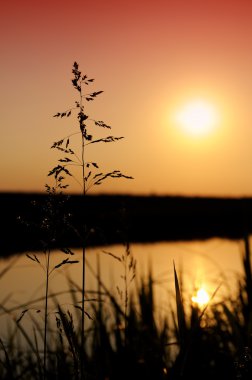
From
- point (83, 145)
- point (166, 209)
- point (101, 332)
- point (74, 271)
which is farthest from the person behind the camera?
point (166, 209)

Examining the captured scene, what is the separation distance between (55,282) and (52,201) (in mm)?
11502

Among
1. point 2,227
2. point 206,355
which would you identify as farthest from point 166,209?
point 206,355

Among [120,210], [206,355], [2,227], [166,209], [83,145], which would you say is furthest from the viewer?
[166,209]

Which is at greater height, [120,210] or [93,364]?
[120,210]

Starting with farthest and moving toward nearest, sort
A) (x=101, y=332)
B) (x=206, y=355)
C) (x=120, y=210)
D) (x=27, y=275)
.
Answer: (x=27, y=275) < (x=206, y=355) < (x=101, y=332) < (x=120, y=210)

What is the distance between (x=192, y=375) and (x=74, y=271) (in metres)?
13.4

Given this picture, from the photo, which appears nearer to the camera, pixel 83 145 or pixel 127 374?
pixel 83 145

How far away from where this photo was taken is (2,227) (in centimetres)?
5328

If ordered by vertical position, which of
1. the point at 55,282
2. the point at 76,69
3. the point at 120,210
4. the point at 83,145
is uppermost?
the point at 76,69

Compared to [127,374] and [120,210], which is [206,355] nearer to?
[127,374]

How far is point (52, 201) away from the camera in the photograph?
7.05ft

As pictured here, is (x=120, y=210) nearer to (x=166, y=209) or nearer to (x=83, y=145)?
(x=83, y=145)

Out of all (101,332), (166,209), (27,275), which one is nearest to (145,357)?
(101,332)

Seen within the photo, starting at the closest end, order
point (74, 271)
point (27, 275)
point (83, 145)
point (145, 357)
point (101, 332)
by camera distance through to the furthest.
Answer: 1. point (83, 145)
2. point (145, 357)
3. point (101, 332)
4. point (27, 275)
5. point (74, 271)
